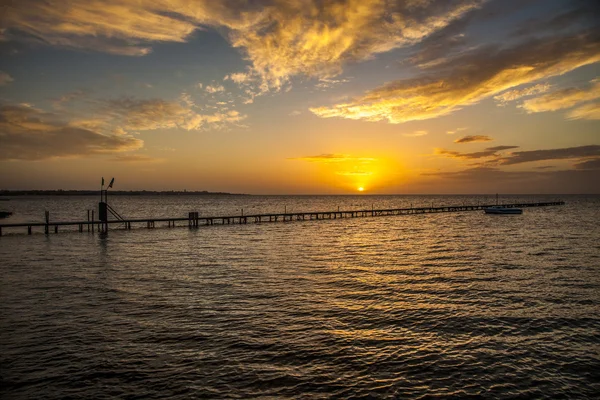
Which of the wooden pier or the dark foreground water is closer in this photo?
the dark foreground water

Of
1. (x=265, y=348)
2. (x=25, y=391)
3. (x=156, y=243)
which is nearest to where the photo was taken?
(x=25, y=391)

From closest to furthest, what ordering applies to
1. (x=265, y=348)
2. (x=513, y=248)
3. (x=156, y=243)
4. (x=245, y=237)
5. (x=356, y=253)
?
1. (x=265, y=348)
2. (x=356, y=253)
3. (x=513, y=248)
4. (x=156, y=243)
5. (x=245, y=237)

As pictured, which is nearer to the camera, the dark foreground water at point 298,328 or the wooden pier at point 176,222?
the dark foreground water at point 298,328

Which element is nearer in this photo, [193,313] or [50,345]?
[50,345]

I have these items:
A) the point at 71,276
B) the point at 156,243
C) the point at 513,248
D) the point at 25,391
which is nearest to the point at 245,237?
the point at 156,243

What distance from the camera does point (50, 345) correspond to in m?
11.8

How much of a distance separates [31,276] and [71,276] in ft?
7.30

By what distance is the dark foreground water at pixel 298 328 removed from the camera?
9664 millimetres

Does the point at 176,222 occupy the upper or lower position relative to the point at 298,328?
lower

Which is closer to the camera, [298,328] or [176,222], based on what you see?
[298,328]

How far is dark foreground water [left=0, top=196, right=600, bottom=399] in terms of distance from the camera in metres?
9.66

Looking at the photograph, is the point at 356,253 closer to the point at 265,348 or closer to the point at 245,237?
the point at 245,237

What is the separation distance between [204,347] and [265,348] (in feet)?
6.26

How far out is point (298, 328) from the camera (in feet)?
43.9
